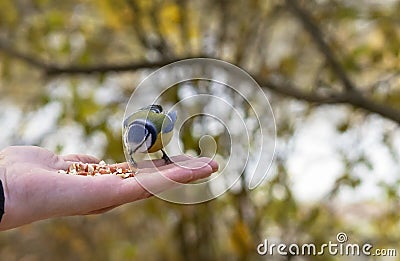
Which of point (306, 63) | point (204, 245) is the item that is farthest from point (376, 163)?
point (204, 245)

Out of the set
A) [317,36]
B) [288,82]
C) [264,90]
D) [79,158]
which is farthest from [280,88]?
[79,158]

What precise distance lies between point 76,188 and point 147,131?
0.48 feet

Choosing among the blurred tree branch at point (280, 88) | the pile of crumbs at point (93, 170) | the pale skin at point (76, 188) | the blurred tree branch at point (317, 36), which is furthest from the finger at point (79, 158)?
the blurred tree branch at point (317, 36)

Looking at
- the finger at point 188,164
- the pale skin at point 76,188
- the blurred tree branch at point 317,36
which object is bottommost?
the pale skin at point 76,188

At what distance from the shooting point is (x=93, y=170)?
1332 millimetres

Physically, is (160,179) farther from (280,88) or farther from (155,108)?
(280,88)

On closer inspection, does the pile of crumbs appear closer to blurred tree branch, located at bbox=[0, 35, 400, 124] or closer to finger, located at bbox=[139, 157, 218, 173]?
finger, located at bbox=[139, 157, 218, 173]

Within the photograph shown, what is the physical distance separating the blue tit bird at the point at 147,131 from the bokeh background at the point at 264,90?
35.8 inches

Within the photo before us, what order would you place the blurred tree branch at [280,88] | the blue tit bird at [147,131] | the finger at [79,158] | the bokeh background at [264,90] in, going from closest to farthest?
the blue tit bird at [147,131] → the finger at [79,158] → the blurred tree branch at [280,88] → the bokeh background at [264,90]

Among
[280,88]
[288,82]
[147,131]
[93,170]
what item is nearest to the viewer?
Answer: [147,131]

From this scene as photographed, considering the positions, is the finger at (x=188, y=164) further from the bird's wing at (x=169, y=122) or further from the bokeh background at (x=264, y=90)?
the bokeh background at (x=264, y=90)

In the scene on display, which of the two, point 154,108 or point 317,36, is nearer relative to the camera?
point 154,108

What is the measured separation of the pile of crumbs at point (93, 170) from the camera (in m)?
1.30

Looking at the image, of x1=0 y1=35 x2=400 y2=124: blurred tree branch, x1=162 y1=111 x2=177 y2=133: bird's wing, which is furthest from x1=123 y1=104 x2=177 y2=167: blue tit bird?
x1=0 y1=35 x2=400 y2=124: blurred tree branch
